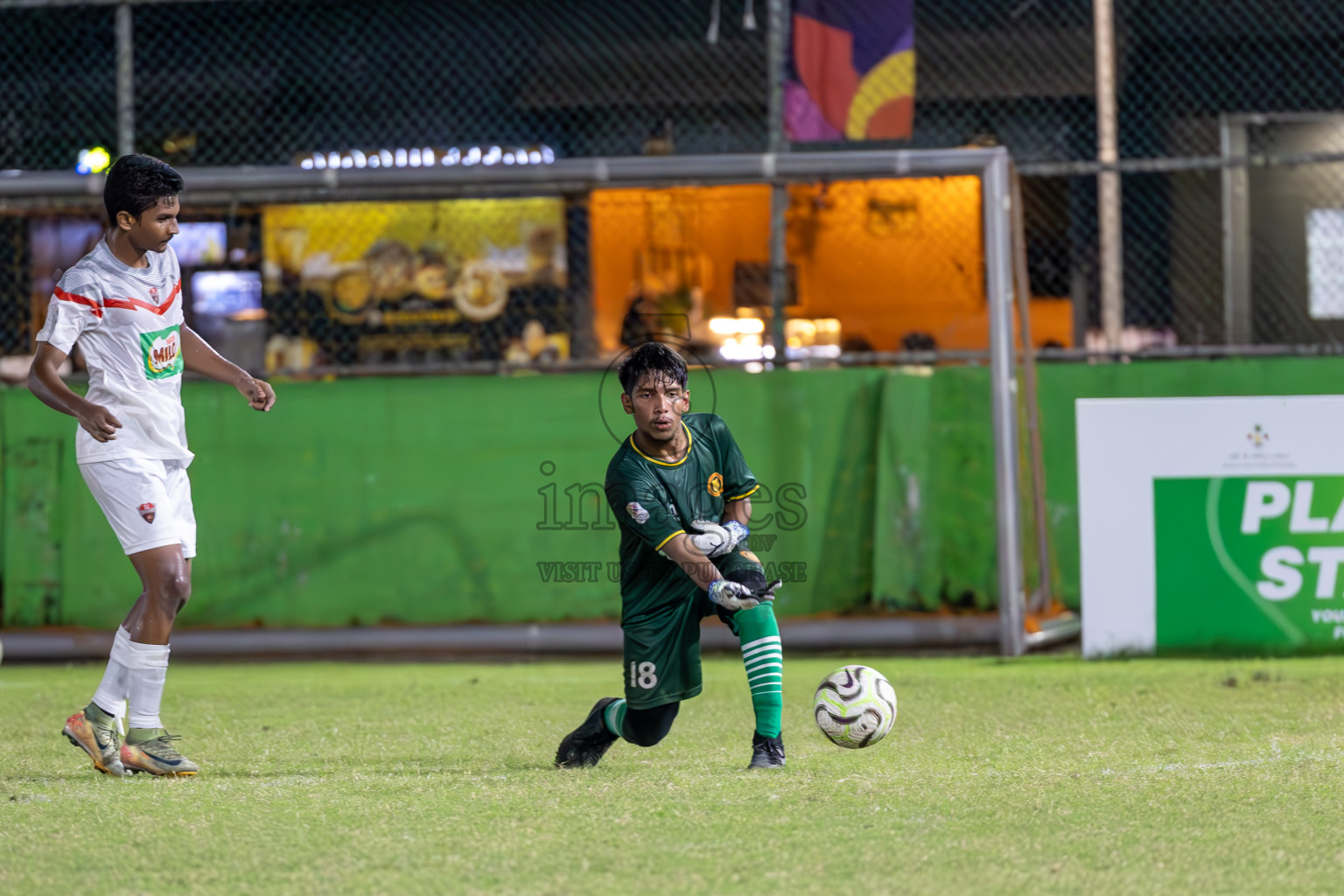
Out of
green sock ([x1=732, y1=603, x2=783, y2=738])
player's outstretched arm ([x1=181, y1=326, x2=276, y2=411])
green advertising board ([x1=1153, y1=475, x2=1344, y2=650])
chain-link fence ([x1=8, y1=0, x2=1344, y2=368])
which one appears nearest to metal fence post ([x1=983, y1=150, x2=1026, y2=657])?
green advertising board ([x1=1153, y1=475, x2=1344, y2=650])

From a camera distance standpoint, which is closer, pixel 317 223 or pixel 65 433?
pixel 65 433

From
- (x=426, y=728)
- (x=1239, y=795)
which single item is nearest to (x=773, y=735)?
(x=1239, y=795)

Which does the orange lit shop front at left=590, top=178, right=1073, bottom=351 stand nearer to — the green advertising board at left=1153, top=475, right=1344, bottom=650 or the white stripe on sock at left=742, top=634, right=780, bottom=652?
the green advertising board at left=1153, top=475, right=1344, bottom=650

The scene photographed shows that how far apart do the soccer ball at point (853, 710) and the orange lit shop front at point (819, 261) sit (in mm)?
6154

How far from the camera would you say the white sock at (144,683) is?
4770 millimetres

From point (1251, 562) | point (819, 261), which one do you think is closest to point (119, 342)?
point (1251, 562)

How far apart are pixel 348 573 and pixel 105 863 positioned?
471 cm

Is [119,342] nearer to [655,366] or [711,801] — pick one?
[655,366]

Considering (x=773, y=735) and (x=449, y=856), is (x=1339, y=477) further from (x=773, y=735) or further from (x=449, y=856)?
(x=449, y=856)

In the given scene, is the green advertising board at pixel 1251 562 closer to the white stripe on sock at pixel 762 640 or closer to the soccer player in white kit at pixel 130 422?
the white stripe on sock at pixel 762 640

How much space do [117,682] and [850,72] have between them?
6207mm

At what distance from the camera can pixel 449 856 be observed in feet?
11.4

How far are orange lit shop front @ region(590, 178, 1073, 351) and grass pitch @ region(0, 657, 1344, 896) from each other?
4733 mm

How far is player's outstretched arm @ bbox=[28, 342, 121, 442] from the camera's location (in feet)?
15.2
